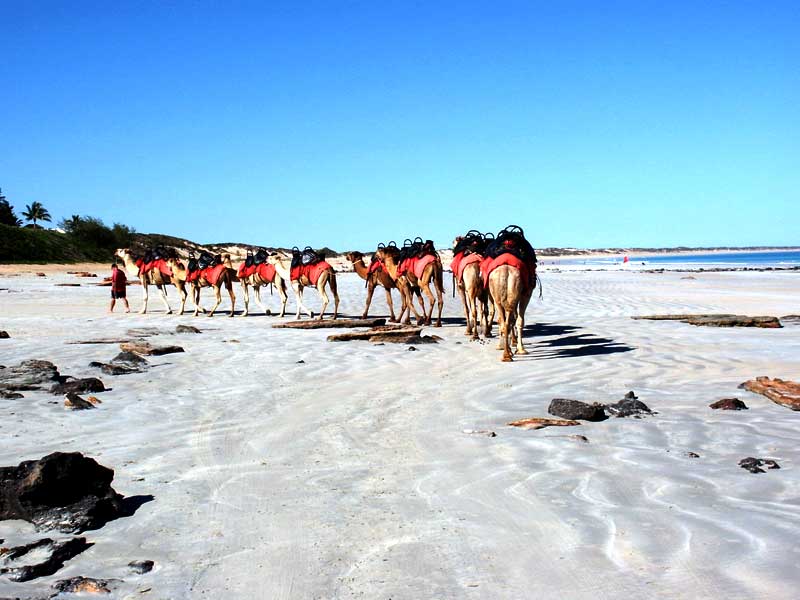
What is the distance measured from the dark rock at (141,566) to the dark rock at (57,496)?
26.9 inches

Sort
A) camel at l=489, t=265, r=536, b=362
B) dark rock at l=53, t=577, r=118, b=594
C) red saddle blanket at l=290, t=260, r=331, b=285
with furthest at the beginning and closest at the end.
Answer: red saddle blanket at l=290, t=260, r=331, b=285 < camel at l=489, t=265, r=536, b=362 < dark rock at l=53, t=577, r=118, b=594

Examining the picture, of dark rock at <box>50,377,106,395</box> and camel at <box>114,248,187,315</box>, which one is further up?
camel at <box>114,248,187,315</box>

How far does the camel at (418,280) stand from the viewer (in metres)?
17.9

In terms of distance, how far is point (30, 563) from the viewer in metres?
4.05

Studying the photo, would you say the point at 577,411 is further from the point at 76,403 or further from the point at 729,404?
the point at 76,403

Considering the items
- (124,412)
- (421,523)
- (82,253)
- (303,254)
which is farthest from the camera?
(82,253)

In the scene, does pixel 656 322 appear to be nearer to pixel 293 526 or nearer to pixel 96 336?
pixel 96 336

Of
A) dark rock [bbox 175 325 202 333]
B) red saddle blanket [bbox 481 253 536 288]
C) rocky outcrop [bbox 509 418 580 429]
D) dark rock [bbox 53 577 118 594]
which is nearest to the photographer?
dark rock [bbox 53 577 118 594]

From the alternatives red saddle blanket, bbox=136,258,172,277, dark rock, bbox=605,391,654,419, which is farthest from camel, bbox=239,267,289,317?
dark rock, bbox=605,391,654,419

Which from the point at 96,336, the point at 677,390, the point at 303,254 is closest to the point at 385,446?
the point at 677,390

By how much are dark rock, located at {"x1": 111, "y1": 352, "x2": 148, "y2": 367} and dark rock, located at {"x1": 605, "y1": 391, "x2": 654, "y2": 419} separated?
6526mm

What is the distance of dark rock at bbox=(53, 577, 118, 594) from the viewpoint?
3760 mm

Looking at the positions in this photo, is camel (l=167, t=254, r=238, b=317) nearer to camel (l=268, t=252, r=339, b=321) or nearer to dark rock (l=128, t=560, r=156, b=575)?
camel (l=268, t=252, r=339, b=321)

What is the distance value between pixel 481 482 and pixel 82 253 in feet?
210
